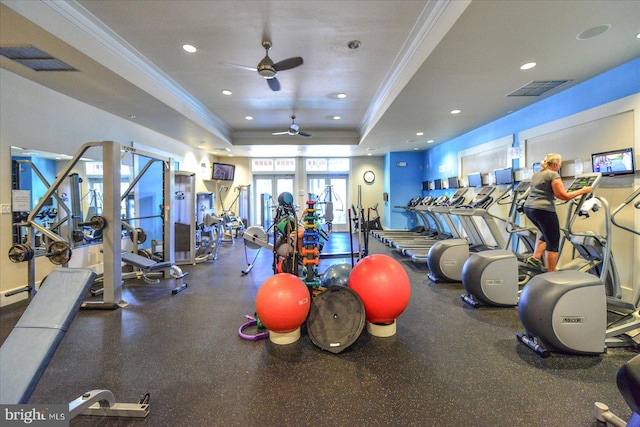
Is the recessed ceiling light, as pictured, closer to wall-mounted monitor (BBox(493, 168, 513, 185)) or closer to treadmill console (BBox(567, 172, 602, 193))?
treadmill console (BBox(567, 172, 602, 193))

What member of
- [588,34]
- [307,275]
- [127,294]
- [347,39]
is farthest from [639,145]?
[127,294]

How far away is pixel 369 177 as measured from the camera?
10.5m

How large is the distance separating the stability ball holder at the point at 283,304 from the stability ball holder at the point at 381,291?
20.4 inches

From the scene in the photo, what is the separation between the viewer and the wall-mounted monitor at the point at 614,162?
124 inches

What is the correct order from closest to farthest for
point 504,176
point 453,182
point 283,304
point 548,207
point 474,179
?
point 283,304
point 548,207
point 504,176
point 474,179
point 453,182

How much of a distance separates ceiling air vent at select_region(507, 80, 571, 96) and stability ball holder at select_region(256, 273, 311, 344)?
13.7 feet

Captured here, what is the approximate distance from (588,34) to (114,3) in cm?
462

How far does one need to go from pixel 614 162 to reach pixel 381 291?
3425mm

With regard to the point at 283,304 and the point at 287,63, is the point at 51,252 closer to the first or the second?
the point at 283,304

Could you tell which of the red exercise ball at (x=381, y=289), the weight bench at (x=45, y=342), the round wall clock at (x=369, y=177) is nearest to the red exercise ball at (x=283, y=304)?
the red exercise ball at (x=381, y=289)

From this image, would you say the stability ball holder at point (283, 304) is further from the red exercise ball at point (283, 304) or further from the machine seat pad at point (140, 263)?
the machine seat pad at point (140, 263)

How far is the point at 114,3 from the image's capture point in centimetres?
270

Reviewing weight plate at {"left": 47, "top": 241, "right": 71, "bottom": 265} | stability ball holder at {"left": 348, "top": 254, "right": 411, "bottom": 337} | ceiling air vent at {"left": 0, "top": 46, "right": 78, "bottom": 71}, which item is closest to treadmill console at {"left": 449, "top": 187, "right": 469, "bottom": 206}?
stability ball holder at {"left": 348, "top": 254, "right": 411, "bottom": 337}

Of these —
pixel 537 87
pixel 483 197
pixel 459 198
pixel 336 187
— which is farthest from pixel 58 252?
pixel 336 187
